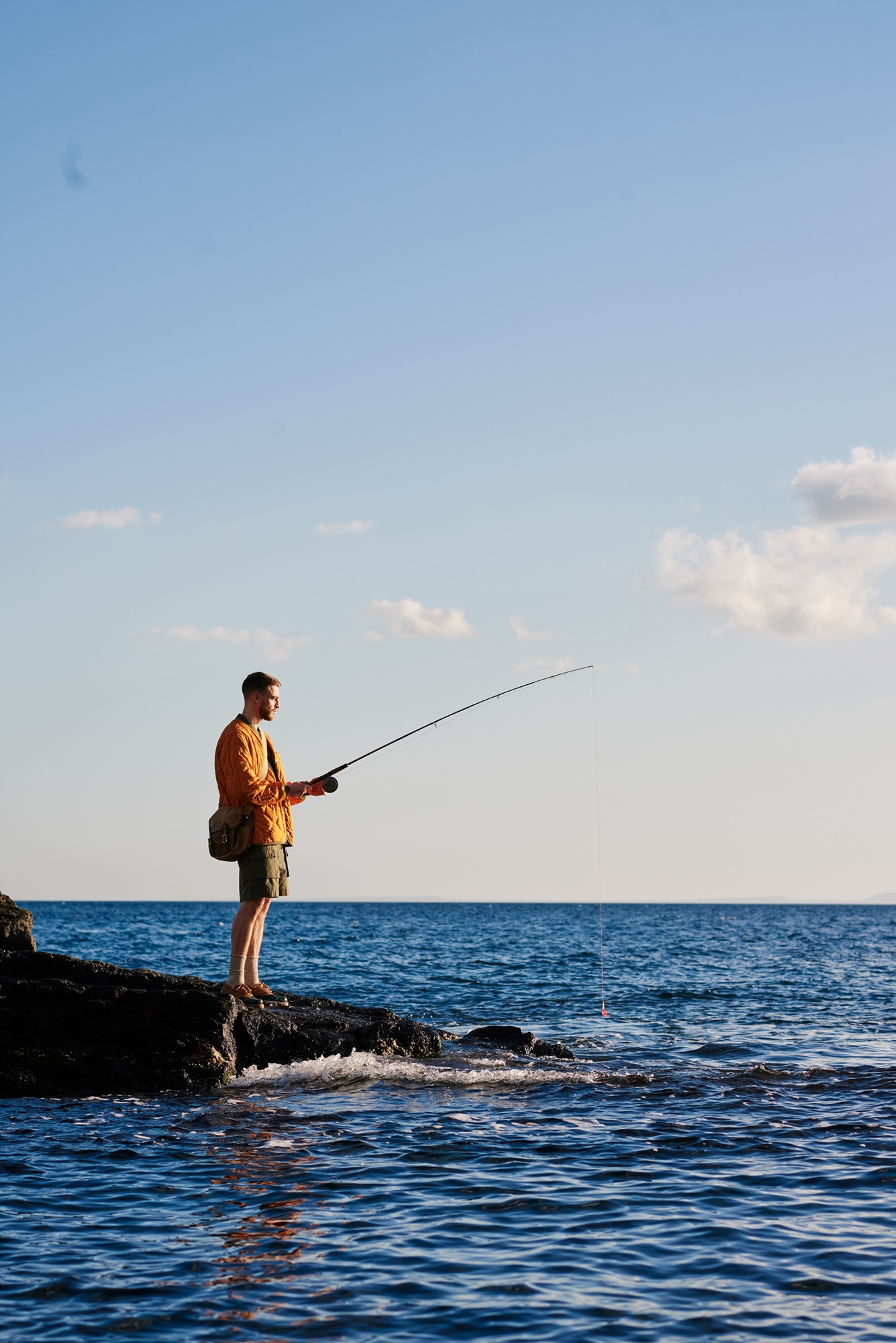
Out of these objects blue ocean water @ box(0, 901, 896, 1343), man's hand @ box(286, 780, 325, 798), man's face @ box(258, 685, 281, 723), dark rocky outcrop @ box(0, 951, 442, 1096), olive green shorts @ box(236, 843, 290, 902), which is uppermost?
man's face @ box(258, 685, 281, 723)

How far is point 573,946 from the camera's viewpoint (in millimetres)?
39562

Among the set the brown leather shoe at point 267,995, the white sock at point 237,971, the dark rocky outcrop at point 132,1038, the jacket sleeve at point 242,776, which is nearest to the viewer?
the jacket sleeve at point 242,776

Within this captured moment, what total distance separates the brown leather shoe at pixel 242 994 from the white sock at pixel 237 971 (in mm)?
22

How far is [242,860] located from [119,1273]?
382cm

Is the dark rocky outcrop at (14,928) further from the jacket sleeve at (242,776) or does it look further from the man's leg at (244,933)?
the jacket sleeve at (242,776)

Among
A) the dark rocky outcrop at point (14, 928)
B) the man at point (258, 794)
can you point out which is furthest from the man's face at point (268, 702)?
the dark rocky outcrop at point (14, 928)

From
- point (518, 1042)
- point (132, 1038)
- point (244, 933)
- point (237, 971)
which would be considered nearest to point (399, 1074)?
point (237, 971)

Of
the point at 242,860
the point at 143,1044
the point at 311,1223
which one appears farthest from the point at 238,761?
the point at 311,1223

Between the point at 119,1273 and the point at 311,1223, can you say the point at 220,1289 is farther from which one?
the point at 311,1223

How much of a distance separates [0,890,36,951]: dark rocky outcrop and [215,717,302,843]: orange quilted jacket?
574 centimetres

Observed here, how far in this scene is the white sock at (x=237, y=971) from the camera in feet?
29.4

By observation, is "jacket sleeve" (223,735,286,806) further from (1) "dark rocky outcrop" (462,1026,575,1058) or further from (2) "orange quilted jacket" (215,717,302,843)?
(1) "dark rocky outcrop" (462,1026,575,1058)

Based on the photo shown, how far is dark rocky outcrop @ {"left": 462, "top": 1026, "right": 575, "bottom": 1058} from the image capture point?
1072cm

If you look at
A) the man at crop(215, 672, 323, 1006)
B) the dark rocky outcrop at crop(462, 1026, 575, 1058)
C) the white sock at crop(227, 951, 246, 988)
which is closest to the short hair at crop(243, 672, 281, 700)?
the man at crop(215, 672, 323, 1006)
